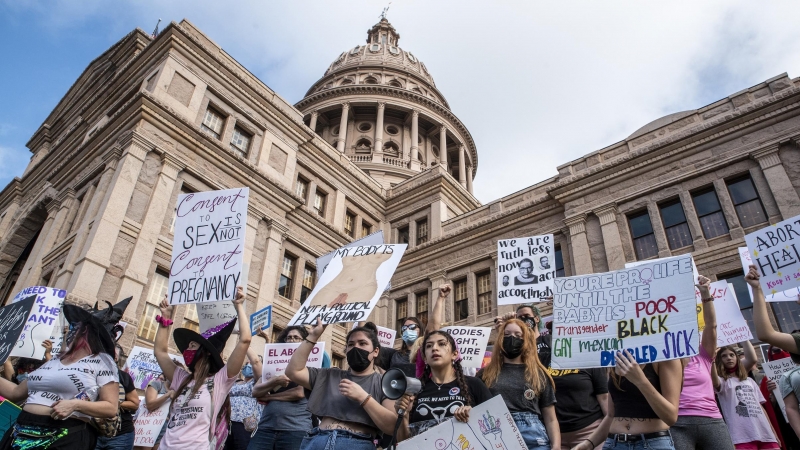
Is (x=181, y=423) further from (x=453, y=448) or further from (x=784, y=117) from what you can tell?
(x=784, y=117)

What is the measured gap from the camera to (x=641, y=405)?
156 inches

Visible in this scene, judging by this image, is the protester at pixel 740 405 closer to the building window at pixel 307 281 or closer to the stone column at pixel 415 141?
the building window at pixel 307 281

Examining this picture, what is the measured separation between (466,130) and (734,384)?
39841mm

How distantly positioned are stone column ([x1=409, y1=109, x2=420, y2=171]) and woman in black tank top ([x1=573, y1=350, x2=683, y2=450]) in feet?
112

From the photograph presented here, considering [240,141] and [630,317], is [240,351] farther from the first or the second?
[240,141]

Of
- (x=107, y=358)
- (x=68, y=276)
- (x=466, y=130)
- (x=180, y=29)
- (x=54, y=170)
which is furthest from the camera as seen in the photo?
(x=466, y=130)

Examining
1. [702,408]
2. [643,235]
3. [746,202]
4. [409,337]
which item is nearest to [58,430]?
[409,337]

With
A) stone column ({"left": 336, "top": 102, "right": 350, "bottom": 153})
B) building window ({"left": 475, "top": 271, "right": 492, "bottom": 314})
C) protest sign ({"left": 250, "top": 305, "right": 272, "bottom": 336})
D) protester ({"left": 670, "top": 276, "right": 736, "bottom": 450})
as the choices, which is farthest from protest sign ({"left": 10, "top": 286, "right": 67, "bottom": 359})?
stone column ({"left": 336, "top": 102, "right": 350, "bottom": 153})

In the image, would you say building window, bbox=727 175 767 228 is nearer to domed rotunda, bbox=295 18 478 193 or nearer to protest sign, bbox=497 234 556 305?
protest sign, bbox=497 234 556 305

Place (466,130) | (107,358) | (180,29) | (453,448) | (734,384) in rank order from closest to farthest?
(453,448), (107,358), (734,384), (180,29), (466,130)

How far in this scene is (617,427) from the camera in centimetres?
403

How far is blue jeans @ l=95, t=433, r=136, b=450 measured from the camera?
16.9ft

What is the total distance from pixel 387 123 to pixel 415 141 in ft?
13.2

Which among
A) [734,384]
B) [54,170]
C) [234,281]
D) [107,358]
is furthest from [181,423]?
[54,170]
